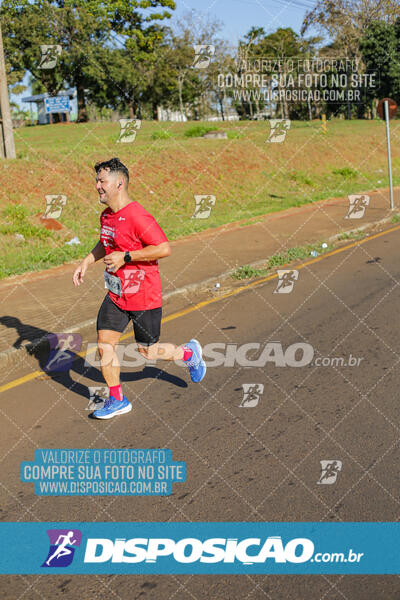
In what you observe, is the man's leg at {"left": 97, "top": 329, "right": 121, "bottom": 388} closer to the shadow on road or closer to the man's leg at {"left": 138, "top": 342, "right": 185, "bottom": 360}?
the man's leg at {"left": 138, "top": 342, "right": 185, "bottom": 360}

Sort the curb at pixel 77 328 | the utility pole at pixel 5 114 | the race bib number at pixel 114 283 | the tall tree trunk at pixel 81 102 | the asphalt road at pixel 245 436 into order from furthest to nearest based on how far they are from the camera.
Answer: the tall tree trunk at pixel 81 102
the utility pole at pixel 5 114
the curb at pixel 77 328
the race bib number at pixel 114 283
the asphalt road at pixel 245 436

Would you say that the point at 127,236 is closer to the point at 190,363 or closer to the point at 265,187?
the point at 190,363

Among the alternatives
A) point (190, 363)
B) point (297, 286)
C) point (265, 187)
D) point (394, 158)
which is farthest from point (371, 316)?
point (394, 158)

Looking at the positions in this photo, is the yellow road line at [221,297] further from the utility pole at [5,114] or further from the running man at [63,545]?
the utility pole at [5,114]

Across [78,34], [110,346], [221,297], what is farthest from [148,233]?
[78,34]

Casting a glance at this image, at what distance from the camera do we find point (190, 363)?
5.71 meters

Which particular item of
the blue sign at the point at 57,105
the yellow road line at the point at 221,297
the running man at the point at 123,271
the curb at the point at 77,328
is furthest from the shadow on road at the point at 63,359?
the blue sign at the point at 57,105

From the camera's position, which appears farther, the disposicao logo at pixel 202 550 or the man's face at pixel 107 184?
the man's face at pixel 107 184

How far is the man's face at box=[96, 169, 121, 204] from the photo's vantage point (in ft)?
15.8

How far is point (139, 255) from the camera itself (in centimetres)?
472

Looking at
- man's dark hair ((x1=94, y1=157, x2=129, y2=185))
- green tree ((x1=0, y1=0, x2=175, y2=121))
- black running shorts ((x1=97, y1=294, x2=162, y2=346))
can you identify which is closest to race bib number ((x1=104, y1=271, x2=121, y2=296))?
black running shorts ((x1=97, y1=294, x2=162, y2=346))

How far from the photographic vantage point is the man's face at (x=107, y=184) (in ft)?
15.8

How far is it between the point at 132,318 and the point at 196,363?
87 centimetres

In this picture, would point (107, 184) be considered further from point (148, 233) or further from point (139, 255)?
point (139, 255)
